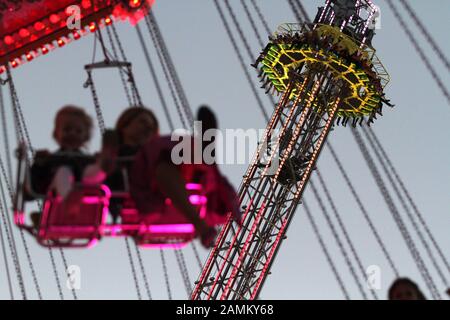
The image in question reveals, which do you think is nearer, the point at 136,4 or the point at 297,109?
the point at 136,4

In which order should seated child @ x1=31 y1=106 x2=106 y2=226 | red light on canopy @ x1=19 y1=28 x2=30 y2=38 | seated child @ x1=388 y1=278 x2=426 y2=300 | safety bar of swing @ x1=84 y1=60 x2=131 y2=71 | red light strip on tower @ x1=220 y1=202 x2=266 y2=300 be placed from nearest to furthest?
seated child @ x1=31 y1=106 x2=106 y2=226, seated child @ x1=388 y1=278 x2=426 y2=300, safety bar of swing @ x1=84 y1=60 x2=131 y2=71, red light on canopy @ x1=19 y1=28 x2=30 y2=38, red light strip on tower @ x1=220 y1=202 x2=266 y2=300

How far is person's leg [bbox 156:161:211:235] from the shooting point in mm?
7086

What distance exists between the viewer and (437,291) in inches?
615

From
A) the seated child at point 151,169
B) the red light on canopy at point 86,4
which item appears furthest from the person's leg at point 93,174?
the red light on canopy at point 86,4

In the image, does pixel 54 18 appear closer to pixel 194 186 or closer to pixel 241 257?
pixel 194 186

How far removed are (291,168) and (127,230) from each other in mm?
16064

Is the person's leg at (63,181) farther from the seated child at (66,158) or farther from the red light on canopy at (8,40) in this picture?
the red light on canopy at (8,40)

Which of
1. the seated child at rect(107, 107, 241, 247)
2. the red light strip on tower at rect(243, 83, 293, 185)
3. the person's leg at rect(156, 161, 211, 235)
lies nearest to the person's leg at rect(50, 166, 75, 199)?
the seated child at rect(107, 107, 241, 247)

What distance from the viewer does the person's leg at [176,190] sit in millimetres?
7086

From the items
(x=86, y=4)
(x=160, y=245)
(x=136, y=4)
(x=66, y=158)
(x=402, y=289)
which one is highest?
(x=86, y=4)

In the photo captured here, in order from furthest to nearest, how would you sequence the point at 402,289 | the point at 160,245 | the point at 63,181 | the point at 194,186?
the point at 402,289 → the point at 160,245 → the point at 194,186 → the point at 63,181

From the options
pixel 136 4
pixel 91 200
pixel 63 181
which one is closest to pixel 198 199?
pixel 91 200

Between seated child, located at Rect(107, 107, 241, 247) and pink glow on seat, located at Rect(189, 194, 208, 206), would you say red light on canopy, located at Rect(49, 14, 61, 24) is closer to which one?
seated child, located at Rect(107, 107, 241, 247)

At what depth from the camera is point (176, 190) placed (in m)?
7.09
